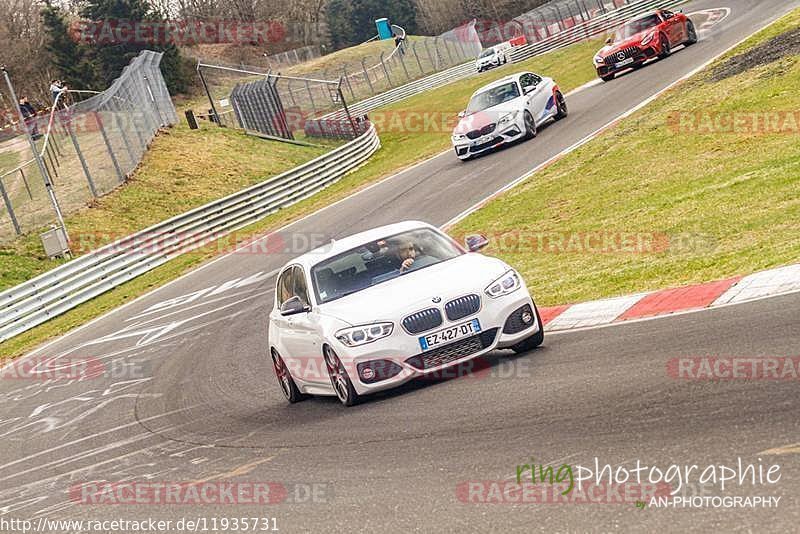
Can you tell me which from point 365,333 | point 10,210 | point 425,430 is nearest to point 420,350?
point 365,333

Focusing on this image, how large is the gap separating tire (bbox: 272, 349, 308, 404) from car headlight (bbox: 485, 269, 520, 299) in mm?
2555

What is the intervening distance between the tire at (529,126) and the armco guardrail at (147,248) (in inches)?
370

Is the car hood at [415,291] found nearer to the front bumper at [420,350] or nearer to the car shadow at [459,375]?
the front bumper at [420,350]

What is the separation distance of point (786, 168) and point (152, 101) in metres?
33.5

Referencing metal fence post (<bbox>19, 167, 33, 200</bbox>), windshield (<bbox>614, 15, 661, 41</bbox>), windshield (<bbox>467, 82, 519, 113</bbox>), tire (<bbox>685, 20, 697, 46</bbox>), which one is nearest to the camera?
windshield (<bbox>467, 82, 519, 113</bbox>)

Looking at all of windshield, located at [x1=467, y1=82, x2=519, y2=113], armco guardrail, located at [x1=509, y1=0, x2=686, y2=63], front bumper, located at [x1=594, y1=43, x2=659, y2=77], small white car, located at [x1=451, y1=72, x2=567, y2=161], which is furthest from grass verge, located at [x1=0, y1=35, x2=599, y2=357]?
windshield, located at [x1=467, y1=82, x2=519, y2=113]

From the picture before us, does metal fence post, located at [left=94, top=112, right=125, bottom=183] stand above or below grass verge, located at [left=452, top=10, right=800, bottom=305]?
above

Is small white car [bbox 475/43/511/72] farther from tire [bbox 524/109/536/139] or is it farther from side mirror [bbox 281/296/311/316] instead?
side mirror [bbox 281/296/311/316]

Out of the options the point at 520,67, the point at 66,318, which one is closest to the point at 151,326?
the point at 66,318

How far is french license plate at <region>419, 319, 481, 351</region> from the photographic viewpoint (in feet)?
32.6

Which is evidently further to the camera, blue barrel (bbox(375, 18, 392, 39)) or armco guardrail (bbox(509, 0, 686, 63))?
blue barrel (bbox(375, 18, 392, 39))

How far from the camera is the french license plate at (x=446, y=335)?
9922 mm

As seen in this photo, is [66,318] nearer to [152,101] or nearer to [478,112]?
[478,112]

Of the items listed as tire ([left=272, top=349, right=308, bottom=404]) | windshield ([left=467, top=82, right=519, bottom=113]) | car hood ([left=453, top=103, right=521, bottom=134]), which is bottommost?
car hood ([left=453, top=103, right=521, bottom=134])
